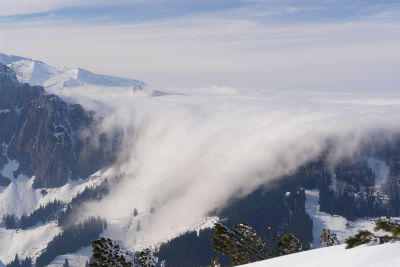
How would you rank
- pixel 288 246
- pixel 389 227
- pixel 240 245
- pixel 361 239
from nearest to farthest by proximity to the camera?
pixel 389 227
pixel 361 239
pixel 240 245
pixel 288 246

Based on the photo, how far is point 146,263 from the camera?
91.2m

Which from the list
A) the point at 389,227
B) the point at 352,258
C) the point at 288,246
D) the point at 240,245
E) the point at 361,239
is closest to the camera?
the point at 352,258

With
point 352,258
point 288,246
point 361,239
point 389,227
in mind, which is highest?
point 389,227

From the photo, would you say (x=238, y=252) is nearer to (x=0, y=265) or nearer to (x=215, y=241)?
(x=215, y=241)

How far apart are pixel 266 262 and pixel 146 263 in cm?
5414

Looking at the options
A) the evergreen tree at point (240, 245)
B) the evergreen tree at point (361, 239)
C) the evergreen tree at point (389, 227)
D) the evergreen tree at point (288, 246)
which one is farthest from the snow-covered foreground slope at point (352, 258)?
the evergreen tree at point (288, 246)

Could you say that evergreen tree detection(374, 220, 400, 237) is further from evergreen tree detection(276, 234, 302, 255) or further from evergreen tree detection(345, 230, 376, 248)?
evergreen tree detection(276, 234, 302, 255)

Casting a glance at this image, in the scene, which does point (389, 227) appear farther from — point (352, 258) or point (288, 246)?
point (288, 246)

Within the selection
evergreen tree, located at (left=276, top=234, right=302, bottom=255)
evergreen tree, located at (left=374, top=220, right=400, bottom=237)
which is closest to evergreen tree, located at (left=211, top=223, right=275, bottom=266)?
evergreen tree, located at (left=276, top=234, right=302, bottom=255)

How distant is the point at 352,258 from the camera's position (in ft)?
111

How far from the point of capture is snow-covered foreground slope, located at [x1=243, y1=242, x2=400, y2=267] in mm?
32031

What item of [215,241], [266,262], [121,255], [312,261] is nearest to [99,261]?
[121,255]

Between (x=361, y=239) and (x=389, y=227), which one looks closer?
(x=389, y=227)

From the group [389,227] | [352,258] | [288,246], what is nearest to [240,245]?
[288,246]
